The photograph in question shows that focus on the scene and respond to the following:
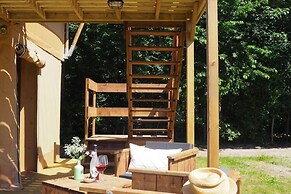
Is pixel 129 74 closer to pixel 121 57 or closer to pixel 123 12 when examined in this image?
pixel 123 12

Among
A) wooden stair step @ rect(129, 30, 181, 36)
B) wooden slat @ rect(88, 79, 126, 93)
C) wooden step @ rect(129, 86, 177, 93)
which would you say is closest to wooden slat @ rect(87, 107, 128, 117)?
wooden slat @ rect(88, 79, 126, 93)

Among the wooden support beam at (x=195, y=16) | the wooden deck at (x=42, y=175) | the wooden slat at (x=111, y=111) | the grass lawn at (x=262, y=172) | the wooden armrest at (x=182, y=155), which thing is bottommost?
the grass lawn at (x=262, y=172)

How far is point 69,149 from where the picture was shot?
3.81 metres

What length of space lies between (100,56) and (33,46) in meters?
5.22

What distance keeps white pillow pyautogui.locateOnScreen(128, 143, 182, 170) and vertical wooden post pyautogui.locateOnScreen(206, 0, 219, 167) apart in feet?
4.49

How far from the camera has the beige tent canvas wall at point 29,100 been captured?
530 centimetres

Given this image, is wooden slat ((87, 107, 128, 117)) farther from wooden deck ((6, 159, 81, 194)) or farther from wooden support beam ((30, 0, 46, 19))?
wooden support beam ((30, 0, 46, 19))

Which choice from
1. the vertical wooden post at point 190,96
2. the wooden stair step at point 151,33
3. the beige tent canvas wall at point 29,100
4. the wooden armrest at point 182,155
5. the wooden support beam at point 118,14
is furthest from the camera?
the wooden stair step at point 151,33

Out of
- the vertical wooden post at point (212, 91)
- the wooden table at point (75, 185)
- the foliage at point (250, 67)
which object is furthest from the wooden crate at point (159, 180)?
the foliage at point (250, 67)

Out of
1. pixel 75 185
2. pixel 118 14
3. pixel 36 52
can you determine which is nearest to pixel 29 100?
pixel 36 52

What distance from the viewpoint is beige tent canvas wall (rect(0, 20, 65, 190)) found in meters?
5.30

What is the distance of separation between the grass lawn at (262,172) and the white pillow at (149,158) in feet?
4.55

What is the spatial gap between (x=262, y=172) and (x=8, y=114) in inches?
182

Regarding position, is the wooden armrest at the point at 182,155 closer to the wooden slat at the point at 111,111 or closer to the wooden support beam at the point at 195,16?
the wooden support beam at the point at 195,16
